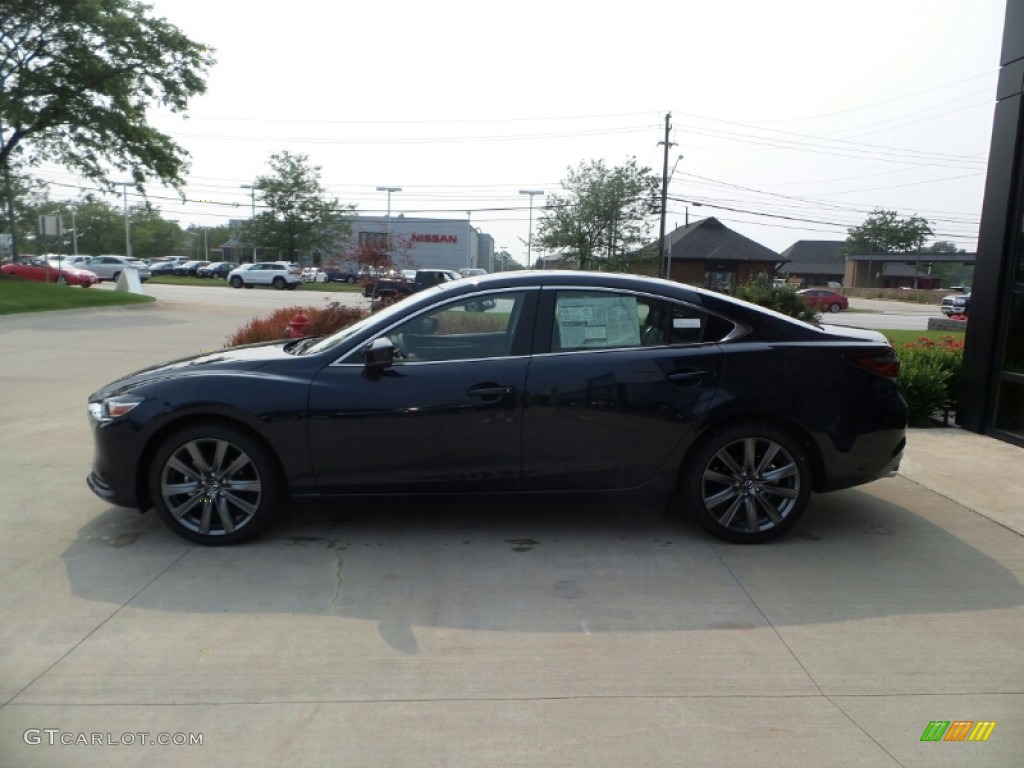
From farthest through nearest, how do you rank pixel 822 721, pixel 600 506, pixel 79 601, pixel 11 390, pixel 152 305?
pixel 152 305
pixel 11 390
pixel 600 506
pixel 79 601
pixel 822 721

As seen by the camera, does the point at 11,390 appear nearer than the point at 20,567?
No

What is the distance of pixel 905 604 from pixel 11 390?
34.2 ft

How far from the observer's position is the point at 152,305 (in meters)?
29.1

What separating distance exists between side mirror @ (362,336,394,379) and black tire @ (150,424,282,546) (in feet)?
2.63

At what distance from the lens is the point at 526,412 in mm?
4836

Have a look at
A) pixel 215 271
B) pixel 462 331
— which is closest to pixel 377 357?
pixel 462 331

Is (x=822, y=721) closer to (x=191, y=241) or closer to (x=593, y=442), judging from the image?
(x=593, y=442)

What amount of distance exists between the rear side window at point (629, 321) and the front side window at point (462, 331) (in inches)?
13.0

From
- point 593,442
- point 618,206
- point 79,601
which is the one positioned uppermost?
point 618,206

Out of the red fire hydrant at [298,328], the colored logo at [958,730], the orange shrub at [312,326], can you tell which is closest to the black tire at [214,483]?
the colored logo at [958,730]

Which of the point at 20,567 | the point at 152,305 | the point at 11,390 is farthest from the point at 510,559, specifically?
the point at 152,305

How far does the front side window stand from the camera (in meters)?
4.98

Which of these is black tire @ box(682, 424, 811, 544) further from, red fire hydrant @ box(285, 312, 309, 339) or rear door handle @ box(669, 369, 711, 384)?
red fire hydrant @ box(285, 312, 309, 339)

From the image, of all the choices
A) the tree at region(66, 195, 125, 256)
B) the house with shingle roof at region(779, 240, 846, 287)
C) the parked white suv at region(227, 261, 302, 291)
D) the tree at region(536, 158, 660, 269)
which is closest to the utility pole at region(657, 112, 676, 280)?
the tree at region(536, 158, 660, 269)
